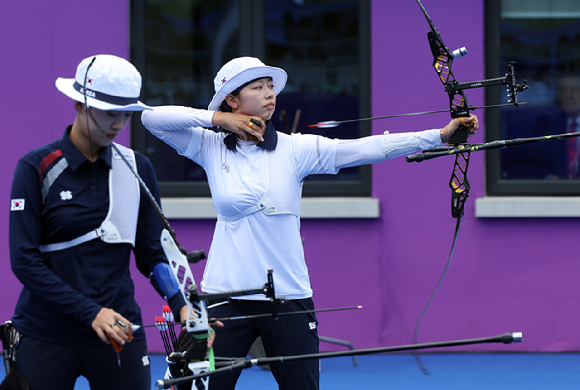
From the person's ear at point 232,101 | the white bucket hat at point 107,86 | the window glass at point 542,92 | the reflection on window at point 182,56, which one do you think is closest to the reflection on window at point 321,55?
the reflection on window at point 182,56

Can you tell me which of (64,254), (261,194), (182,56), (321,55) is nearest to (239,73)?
(261,194)

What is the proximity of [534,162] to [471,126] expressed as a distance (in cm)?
256

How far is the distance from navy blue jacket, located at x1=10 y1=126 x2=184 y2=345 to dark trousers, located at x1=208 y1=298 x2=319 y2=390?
1.53 ft

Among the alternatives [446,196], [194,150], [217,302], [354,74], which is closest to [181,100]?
[354,74]

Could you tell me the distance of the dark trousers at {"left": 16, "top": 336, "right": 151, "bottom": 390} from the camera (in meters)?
1.90

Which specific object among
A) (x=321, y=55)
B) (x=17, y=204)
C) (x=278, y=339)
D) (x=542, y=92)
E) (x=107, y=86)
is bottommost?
(x=278, y=339)

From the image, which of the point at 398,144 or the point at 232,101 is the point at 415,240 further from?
the point at 232,101

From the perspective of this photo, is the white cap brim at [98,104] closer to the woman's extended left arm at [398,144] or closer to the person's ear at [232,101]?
the person's ear at [232,101]

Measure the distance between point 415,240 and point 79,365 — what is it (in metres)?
3.06

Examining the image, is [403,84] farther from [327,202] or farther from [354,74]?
[327,202]

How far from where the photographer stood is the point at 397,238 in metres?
4.64

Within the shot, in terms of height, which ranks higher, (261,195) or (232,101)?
(232,101)

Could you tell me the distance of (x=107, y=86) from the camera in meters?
1.90

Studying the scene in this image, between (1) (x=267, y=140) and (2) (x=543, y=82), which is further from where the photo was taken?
(2) (x=543, y=82)
